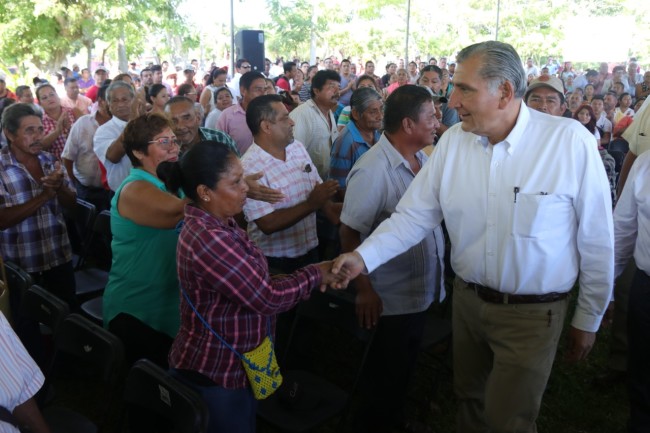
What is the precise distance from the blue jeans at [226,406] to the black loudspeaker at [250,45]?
10893 millimetres

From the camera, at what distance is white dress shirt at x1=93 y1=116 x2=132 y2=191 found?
4.38 meters

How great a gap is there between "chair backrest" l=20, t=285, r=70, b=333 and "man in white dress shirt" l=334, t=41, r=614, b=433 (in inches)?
52.8

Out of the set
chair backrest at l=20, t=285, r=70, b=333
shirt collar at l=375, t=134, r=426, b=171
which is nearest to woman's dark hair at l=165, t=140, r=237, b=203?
shirt collar at l=375, t=134, r=426, b=171

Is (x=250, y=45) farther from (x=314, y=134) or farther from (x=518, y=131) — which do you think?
(x=518, y=131)

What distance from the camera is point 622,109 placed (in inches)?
390

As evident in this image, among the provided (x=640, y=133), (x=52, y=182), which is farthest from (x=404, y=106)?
(x=52, y=182)

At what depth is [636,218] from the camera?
2.57m

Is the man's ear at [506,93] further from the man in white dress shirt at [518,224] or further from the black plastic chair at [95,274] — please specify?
the black plastic chair at [95,274]

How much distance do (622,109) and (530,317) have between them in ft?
30.6

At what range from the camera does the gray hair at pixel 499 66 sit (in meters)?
1.98

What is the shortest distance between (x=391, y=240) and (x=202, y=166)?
0.85 m

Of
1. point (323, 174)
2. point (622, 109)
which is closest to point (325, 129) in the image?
point (323, 174)

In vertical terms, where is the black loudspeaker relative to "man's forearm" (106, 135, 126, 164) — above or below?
above

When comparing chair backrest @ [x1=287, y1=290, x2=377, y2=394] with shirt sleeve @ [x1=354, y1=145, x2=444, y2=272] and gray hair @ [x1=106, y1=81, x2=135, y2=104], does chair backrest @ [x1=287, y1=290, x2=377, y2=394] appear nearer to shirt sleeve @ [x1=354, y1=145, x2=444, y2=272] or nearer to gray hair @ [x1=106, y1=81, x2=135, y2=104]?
shirt sleeve @ [x1=354, y1=145, x2=444, y2=272]
